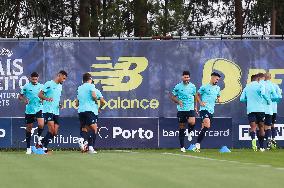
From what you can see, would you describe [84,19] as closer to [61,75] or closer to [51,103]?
[51,103]

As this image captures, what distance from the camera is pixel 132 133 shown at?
83.4 feet

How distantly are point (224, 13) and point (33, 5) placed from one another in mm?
16770

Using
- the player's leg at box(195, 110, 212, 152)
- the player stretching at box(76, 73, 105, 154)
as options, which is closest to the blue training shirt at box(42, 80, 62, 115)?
the player stretching at box(76, 73, 105, 154)

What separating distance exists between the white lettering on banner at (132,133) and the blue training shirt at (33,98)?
3735mm

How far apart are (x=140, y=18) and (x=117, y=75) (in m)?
10.2

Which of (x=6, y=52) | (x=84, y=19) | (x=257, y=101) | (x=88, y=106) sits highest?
(x=84, y=19)

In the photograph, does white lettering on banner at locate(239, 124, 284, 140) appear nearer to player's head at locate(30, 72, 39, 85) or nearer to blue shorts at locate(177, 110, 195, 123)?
blue shorts at locate(177, 110, 195, 123)

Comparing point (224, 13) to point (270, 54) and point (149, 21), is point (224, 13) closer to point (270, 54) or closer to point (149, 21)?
point (149, 21)

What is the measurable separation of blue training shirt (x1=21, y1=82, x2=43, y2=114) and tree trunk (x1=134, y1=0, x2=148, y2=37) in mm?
12732

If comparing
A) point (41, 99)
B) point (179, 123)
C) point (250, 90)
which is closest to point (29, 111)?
point (41, 99)

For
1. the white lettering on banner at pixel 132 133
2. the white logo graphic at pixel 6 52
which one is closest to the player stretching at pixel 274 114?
the white lettering on banner at pixel 132 133

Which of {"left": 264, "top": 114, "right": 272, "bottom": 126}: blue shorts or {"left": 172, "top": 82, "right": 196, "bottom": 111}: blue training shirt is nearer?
{"left": 172, "top": 82, "right": 196, "bottom": 111}: blue training shirt

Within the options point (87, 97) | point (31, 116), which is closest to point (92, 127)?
point (87, 97)

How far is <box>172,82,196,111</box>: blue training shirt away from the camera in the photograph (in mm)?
23094
